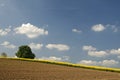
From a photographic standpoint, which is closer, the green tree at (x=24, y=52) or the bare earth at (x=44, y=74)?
the bare earth at (x=44, y=74)

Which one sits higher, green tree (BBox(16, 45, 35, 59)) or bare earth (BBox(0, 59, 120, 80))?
green tree (BBox(16, 45, 35, 59))

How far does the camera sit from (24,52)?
9462 centimetres

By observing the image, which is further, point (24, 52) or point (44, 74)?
point (24, 52)

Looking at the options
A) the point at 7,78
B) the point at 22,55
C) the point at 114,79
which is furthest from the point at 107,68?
the point at 22,55

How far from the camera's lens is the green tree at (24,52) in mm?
94381

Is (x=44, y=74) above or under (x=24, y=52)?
under

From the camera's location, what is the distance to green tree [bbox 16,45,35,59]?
94381mm

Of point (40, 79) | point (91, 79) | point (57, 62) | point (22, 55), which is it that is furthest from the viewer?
point (22, 55)

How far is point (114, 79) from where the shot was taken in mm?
37344

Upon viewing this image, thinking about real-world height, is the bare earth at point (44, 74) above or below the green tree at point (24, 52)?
below

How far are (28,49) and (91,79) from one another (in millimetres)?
61976

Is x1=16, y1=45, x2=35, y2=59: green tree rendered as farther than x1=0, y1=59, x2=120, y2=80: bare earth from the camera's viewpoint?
Yes

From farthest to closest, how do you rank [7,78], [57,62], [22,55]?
[22,55] < [57,62] < [7,78]

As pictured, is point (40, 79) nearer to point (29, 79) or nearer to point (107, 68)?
point (29, 79)
